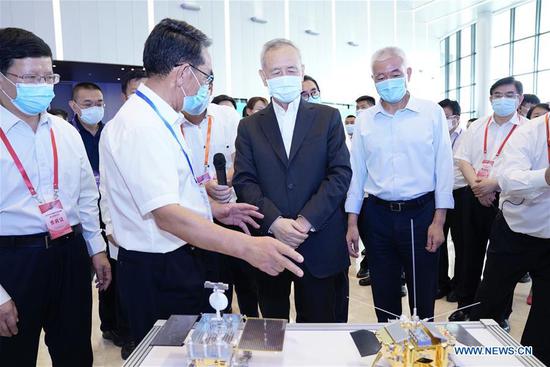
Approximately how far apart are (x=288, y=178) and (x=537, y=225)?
1188mm

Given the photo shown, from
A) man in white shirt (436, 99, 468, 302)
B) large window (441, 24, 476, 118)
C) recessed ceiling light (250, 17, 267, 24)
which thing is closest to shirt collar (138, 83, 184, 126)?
man in white shirt (436, 99, 468, 302)

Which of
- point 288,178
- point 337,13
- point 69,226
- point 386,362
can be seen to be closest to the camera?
point 386,362

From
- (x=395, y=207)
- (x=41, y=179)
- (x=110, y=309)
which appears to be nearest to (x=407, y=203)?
(x=395, y=207)

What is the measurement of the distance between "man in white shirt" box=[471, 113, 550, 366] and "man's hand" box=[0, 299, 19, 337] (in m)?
2.08

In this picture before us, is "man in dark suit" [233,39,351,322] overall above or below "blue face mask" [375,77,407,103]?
below

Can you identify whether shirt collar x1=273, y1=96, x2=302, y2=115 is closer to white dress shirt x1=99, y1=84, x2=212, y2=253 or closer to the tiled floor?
white dress shirt x1=99, y1=84, x2=212, y2=253

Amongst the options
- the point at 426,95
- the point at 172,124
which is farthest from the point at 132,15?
the point at 426,95

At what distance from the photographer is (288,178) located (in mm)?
1765

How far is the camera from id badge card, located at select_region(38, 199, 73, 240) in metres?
1.58

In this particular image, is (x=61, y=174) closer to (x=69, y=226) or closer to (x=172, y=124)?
(x=69, y=226)

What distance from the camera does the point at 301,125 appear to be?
180 cm

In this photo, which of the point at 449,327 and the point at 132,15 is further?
the point at 132,15

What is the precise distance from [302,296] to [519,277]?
44.0 inches

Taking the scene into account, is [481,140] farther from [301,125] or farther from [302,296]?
[302,296]
